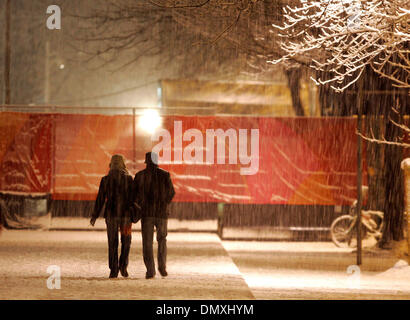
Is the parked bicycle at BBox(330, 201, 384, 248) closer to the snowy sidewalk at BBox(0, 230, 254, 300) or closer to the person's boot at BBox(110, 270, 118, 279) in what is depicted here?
the snowy sidewalk at BBox(0, 230, 254, 300)

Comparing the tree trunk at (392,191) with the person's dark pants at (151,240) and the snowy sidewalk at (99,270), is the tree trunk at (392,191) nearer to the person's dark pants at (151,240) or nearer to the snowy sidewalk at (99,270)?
the snowy sidewalk at (99,270)

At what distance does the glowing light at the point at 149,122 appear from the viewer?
15.3 metres

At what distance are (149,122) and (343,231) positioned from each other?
5.33m

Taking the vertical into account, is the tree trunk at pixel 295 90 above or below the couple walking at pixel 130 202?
above

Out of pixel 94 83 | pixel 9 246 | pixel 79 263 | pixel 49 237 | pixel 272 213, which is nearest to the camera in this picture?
pixel 79 263

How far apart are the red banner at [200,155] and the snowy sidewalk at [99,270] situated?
50.7 inches

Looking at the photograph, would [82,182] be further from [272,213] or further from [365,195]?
[365,195]

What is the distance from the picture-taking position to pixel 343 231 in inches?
603

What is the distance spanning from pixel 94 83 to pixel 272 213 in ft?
65.1

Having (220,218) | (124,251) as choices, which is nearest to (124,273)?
(124,251)

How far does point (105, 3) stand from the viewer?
17234mm

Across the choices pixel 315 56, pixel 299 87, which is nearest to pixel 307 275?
pixel 315 56
